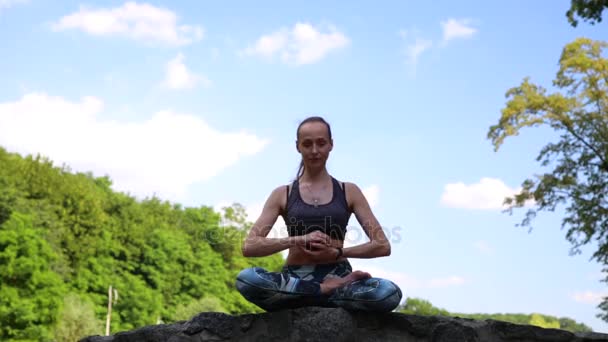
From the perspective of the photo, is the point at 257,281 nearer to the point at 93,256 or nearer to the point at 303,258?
the point at 303,258

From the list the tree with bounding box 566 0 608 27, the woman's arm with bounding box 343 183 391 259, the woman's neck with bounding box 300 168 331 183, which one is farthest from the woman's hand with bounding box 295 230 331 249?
the tree with bounding box 566 0 608 27

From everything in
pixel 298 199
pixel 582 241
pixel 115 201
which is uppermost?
pixel 115 201

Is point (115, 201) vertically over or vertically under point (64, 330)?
over

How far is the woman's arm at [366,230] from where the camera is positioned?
195 inches

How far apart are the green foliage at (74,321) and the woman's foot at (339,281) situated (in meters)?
30.7

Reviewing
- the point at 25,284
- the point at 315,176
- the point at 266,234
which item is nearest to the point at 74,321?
the point at 25,284

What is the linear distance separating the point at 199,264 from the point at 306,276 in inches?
1741

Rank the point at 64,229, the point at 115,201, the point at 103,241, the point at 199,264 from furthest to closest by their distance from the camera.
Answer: the point at 199,264
the point at 115,201
the point at 103,241
the point at 64,229

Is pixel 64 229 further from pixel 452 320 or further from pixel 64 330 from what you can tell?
pixel 452 320

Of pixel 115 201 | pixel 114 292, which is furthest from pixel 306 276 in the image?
pixel 115 201

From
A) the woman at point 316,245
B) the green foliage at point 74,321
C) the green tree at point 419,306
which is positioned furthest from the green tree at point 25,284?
the green tree at point 419,306

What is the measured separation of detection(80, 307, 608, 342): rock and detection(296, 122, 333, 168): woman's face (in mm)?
1024

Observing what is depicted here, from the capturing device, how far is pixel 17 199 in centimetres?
3394

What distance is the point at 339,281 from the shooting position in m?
4.89
